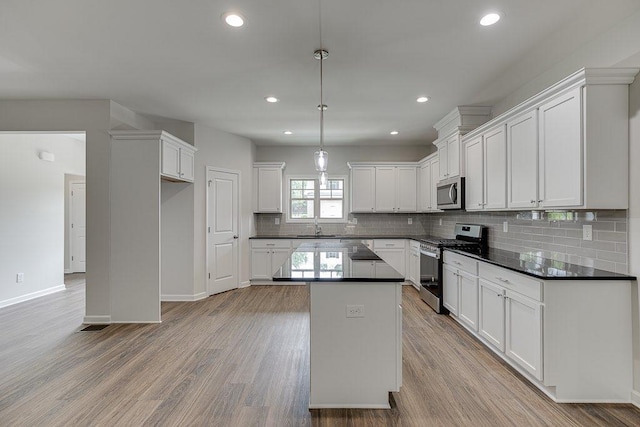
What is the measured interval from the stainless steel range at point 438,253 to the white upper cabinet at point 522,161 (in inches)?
36.0

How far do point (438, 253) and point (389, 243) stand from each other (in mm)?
1634

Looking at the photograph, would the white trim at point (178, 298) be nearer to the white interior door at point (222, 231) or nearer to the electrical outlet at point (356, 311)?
the white interior door at point (222, 231)

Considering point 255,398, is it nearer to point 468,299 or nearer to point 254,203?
point 468,299

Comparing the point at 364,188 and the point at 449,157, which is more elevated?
the point at 449,157

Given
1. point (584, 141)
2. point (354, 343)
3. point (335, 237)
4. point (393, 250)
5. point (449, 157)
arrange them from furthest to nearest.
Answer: point (335, 237) → point (393, 250) → point (449, 157) → point (584, 141) → point (354, 343)

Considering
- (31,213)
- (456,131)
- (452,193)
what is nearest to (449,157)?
(456,131)

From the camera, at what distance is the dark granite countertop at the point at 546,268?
7.07 feet

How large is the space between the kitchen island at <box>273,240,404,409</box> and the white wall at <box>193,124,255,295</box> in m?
3.19

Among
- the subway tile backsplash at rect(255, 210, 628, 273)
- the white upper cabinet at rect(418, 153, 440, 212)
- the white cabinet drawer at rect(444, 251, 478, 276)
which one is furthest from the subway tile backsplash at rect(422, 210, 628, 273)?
the white upper cabinet at rect(418, 153, 440, 212)

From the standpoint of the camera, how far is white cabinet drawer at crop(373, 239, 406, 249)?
5633mm

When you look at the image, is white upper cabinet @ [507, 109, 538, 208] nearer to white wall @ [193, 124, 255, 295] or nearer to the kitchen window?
the kitchen window

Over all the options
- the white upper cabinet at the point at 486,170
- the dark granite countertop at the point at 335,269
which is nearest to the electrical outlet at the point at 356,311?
the dark granite countertop at the point at 335,269

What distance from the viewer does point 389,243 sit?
18.5 ft

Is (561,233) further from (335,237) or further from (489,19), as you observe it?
(335,237)
